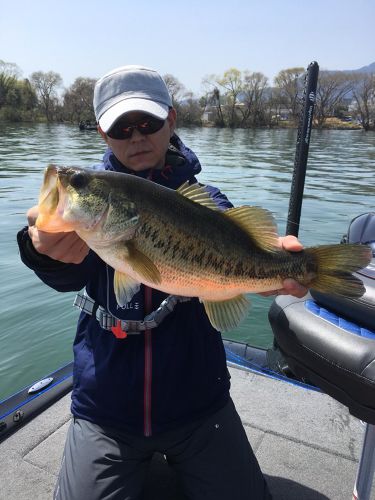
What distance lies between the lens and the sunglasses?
2.56 metres

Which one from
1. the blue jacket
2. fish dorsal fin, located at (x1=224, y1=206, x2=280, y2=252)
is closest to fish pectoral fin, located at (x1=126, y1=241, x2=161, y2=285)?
fish dorsal fin, located at (x1=224, y1=206, x2=280, y2=252)

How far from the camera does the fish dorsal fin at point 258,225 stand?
2.23m

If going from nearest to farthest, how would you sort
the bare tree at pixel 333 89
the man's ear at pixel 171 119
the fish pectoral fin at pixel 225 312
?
the fish pectoral fin at pixel 225 312 → the man's ear at pixel 171 119 → the bare tree at pixel 333 89

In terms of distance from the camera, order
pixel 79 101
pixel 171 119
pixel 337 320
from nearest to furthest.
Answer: pixel 337 320 < pixel 171 119 < pixel 79 101

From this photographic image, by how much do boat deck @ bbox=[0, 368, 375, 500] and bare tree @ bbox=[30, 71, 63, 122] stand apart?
267 feet

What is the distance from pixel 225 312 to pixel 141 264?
1.79 ft

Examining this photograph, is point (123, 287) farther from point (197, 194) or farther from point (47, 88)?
point (47, 88)

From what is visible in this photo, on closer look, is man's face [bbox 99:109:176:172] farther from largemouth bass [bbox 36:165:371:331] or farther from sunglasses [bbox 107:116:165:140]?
largemouth bass [bbox 36:165:371:331]

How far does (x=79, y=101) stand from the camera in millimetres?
77562

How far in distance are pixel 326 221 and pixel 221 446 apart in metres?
11.3

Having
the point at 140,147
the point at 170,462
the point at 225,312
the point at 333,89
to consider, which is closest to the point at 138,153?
the point at 140,147

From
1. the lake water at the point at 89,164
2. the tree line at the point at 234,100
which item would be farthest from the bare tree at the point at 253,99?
the lake water at the point at 89,164

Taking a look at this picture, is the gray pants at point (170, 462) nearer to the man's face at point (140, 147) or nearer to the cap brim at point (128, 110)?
the man's face at point (140, 147)

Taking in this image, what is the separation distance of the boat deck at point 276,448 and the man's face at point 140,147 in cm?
208
